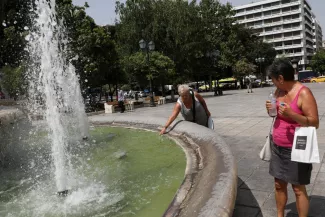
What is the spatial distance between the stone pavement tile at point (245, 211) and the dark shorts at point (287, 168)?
63cm

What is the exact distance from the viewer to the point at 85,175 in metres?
4.69

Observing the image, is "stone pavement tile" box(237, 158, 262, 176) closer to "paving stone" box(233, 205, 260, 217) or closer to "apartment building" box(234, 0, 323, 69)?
"paving stone" box(233, 205, 260, 217)

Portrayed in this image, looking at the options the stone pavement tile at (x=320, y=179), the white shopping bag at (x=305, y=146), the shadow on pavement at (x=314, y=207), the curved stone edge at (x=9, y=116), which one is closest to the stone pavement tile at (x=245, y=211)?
the shadow on pavement at (x=314, y=207)

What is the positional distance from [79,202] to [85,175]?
3.12 ft

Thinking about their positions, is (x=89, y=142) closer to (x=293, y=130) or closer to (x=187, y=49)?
(x=293, y=130)

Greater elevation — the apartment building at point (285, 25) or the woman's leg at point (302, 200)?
the apartment building at point (285, 25)

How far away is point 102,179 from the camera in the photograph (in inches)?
174

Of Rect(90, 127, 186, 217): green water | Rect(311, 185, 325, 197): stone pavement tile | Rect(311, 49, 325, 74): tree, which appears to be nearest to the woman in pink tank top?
Rect(311, 185, 325, 197): stone pavement tile

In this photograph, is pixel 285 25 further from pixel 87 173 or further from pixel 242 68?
pixel 87 173

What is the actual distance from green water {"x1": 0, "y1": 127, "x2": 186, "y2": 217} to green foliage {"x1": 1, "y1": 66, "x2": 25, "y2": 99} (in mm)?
13183

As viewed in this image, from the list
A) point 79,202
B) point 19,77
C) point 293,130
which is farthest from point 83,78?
point 293,130

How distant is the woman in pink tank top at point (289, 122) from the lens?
262 cm

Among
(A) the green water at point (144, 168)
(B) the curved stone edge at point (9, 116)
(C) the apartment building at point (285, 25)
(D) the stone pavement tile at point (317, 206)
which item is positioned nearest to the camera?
(D) the stone pavement tile at point (317, 206)

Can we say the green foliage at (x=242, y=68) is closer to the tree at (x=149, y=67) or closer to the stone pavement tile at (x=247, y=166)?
the tree at (x=149, y=67)
